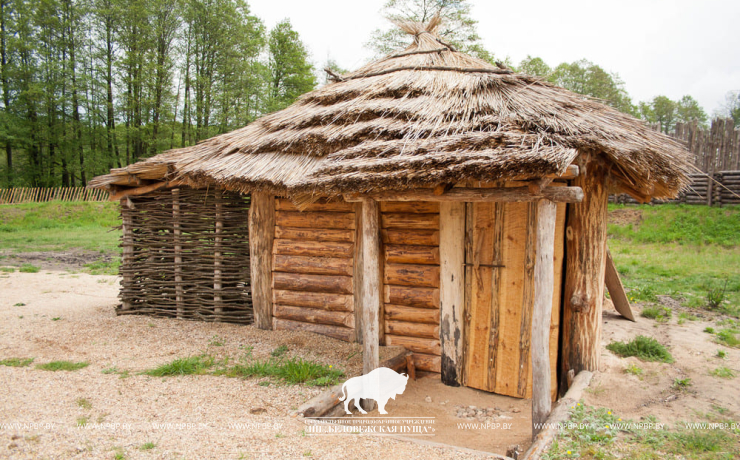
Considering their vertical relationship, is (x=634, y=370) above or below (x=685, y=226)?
below

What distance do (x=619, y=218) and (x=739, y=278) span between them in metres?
6.53

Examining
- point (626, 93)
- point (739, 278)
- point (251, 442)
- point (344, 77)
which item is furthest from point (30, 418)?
point (626, 93)

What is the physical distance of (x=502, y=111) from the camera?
466 centimetres

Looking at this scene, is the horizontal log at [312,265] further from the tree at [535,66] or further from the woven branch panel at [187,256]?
the tree at [535,66]

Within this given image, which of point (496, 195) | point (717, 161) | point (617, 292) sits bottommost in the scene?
point (617, 292)

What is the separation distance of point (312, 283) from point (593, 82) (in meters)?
30.7

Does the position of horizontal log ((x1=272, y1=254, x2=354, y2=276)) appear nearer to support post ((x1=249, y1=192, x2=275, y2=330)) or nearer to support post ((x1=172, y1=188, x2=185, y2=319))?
support post ((x1=249, y1=192, x2=275, y2=330))

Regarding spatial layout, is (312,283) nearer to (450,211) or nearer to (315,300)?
(315,300)

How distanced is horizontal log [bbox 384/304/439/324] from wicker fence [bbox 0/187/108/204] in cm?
2349

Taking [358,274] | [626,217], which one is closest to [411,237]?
[358,274]

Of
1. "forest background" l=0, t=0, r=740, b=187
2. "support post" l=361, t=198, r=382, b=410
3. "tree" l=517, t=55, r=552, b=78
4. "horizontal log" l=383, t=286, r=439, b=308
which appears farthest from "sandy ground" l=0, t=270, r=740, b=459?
"tree" l=517, t=55, r=552, b=78

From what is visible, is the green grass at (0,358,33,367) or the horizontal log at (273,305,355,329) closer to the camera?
the green grass at (0,358,33,367)

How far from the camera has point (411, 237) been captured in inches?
213

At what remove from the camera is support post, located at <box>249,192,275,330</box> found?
6495 millimetres
